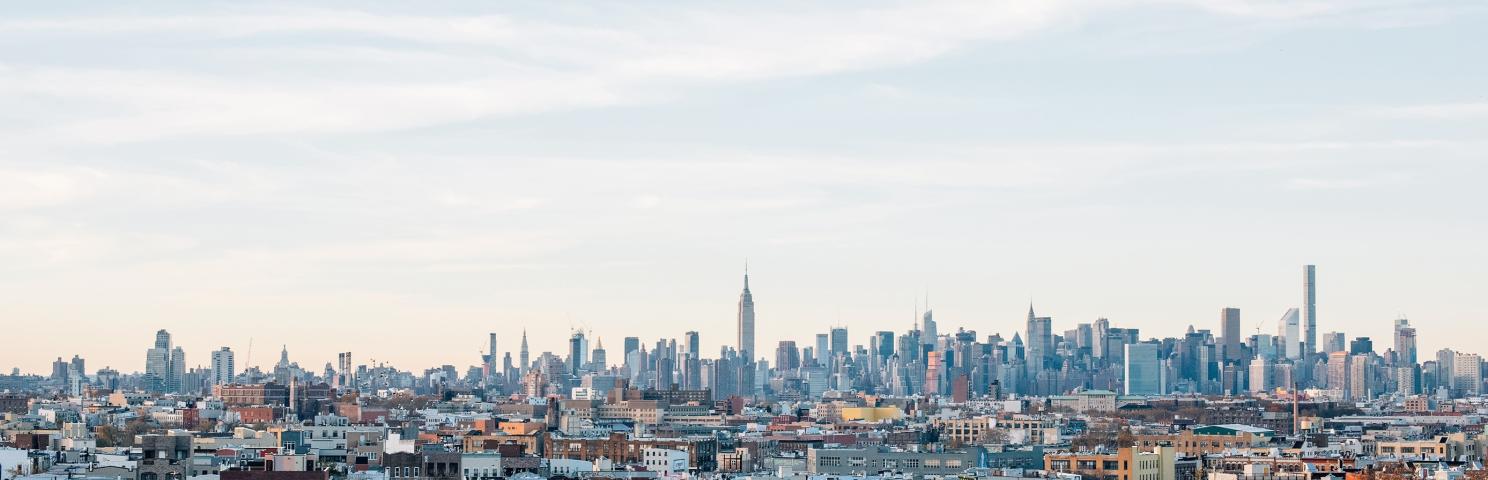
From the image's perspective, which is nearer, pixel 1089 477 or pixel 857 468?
pixel 1089 477

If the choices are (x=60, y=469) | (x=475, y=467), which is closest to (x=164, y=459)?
(x=60, y=469)

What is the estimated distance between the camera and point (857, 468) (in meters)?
163

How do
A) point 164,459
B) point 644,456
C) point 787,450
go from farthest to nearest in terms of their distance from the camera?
point 787,450 < point 644,456 < point 164,459

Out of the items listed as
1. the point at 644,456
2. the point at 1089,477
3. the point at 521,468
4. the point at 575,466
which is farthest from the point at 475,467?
the point at 644,456

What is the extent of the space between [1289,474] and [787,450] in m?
57.5

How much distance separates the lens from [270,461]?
384ft

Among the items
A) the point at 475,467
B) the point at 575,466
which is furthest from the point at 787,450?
the point at 475,467

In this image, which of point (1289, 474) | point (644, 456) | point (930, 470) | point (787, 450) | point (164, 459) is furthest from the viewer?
point (787, 450)

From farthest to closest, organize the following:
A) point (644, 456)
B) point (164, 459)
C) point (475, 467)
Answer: point (644, 456) → point (475, 467) → point (164, 459)

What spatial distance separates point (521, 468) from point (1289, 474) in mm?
33747

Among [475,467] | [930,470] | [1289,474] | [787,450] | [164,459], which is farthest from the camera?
[787,450]

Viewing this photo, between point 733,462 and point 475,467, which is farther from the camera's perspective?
point 733,462

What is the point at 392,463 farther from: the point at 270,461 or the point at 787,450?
the point at 787,450

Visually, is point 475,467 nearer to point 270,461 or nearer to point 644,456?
point 270,461
